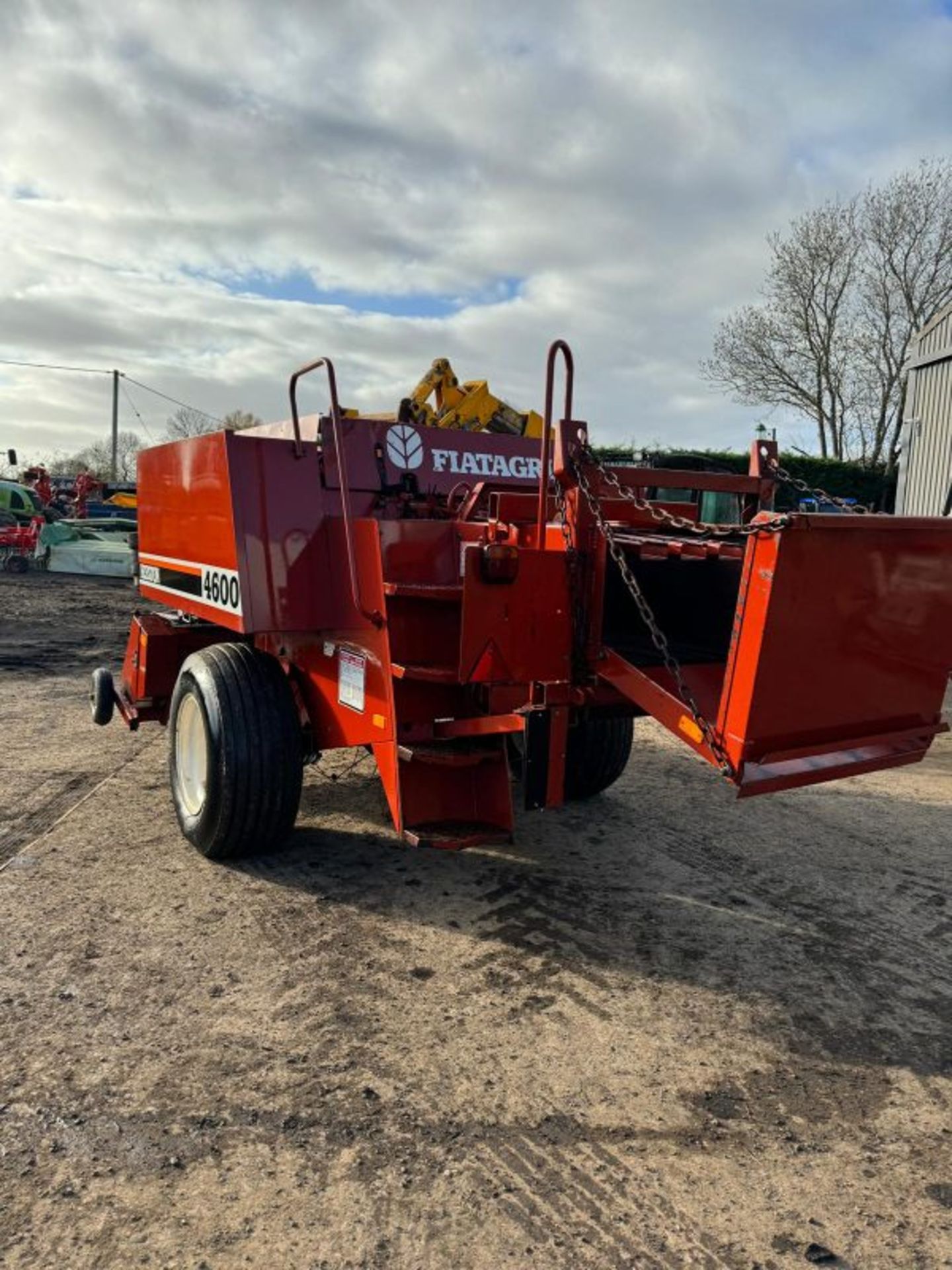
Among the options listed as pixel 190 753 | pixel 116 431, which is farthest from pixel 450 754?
pixel 116 431

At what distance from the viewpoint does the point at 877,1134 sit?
2457mm

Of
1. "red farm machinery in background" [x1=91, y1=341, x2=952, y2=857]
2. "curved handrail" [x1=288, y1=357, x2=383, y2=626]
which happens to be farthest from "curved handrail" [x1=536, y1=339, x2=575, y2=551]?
"curved handrail" [x1=288, y1=357, x2=383, y2=626]

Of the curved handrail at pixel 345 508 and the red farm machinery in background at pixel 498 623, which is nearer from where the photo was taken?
the red farm machinery in background at pixel 498 623

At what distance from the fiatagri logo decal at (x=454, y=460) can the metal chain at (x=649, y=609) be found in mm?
1509

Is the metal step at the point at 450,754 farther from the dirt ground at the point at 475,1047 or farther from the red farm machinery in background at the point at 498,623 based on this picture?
the dirt ground at the point at 475,1047

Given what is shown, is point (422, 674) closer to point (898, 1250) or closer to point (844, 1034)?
point (844, 1034)

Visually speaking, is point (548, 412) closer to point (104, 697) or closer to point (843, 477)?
point (104, 697)

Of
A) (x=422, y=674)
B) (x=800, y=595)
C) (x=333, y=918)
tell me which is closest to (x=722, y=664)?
(x=800, y=595)

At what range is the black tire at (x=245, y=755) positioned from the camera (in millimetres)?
3898

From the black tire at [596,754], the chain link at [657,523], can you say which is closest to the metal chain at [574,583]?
the chain link at [657,523]

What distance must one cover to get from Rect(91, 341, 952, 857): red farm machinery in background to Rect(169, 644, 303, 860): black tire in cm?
1

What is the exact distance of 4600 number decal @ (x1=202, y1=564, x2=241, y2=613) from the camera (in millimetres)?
3867

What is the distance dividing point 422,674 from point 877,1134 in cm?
196

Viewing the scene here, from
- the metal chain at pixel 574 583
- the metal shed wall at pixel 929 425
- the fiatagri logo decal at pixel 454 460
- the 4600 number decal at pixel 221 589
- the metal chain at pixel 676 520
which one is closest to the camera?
the metal chain at pixel 676 520
